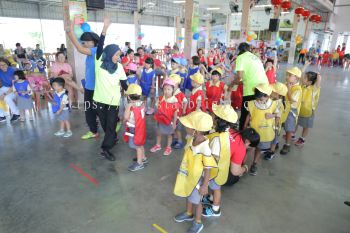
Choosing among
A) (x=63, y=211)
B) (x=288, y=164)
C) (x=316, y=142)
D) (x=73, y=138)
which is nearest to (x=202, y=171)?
(x=63, y=211)

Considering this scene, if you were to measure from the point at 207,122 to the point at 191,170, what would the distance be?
42cm

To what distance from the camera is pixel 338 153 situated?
3740 mm

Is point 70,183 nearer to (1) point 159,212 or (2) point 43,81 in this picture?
(1) point 159,212

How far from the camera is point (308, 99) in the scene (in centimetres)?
370

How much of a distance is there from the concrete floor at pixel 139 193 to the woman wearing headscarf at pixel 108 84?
46 cm

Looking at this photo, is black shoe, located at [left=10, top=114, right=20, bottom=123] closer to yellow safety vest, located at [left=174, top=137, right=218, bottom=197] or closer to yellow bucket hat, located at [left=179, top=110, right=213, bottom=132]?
yellow safety vest, located at [left=174, top=137, right=218, bottom=197]

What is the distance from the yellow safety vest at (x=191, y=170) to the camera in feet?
6.25

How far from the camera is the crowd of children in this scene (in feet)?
6.46

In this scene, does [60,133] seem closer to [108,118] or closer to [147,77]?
[108,118]

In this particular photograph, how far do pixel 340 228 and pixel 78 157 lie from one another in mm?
3125

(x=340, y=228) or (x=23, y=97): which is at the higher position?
(x=23, y=97)

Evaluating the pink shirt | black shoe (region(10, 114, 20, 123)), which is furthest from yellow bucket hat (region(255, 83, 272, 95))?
black shoe (region(10, 114, 20, 123))

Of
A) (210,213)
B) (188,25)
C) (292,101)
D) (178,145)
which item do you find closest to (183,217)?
(210,213)

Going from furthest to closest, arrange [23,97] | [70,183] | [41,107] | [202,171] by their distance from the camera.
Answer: [41,107] → [23,97] → [70,183] → [202,171]
